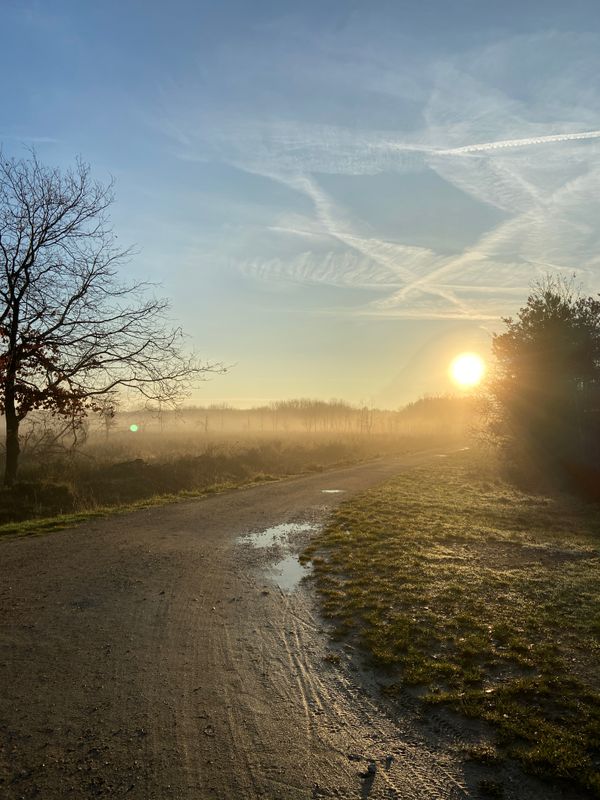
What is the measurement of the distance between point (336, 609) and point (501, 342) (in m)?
19.2

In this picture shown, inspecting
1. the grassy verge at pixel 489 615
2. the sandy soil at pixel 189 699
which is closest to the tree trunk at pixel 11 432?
the sandy soil at pixel 189 699

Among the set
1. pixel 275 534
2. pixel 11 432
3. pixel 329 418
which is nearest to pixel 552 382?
pixel 275 534

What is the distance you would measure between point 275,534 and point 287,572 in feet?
9.76

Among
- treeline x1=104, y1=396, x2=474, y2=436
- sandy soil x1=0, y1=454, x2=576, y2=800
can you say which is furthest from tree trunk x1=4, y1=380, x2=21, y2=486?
treeline x1=104, y1=396, x2=474, y2=436

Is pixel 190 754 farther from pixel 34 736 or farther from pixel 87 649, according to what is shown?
pixel 87 649


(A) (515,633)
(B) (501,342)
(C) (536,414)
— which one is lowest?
(A) (515,633)

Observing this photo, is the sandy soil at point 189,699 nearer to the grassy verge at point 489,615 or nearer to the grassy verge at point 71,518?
the grassy verge at point 489,615

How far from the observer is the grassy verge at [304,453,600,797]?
4129 mm

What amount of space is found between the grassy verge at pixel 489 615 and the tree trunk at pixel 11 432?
35.0ft

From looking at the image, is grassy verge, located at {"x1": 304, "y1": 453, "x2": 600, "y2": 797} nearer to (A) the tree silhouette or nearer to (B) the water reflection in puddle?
(B) the water reflection in puddle

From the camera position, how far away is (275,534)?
11609 millimetres

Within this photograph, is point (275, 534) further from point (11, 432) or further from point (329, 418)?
point (329, 418)

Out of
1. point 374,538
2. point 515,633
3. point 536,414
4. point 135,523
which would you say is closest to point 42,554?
point 135,523

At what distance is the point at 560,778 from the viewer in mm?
3480
